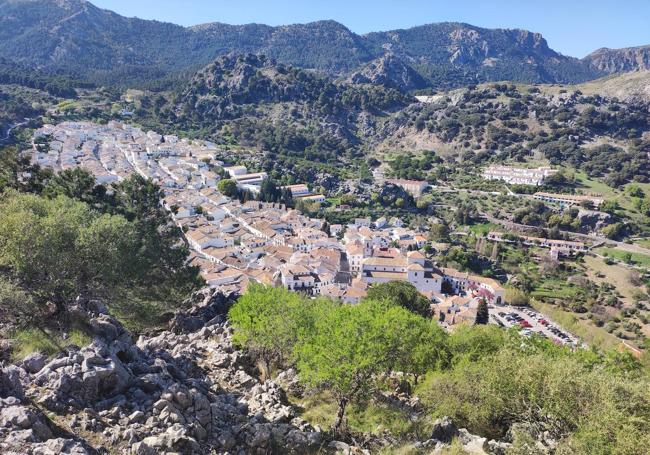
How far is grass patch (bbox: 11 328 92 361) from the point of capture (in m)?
14.2

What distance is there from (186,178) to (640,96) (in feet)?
521

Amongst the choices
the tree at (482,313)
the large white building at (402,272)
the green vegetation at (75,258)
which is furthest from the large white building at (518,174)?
the green vegetation at (75,258)

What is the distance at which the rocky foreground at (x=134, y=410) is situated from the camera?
10.4 meters

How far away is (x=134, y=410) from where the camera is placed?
482 inches

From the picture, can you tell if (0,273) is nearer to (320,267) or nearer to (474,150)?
(320,267)

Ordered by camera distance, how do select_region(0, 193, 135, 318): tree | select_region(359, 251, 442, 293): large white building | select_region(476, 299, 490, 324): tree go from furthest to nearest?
select_region(359, 251, 442, 293): large white building
select_region(476, 299, 490, 324): tree
select_region(0, 193, 135, 318): tree

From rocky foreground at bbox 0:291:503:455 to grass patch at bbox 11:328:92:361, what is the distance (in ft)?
2.29

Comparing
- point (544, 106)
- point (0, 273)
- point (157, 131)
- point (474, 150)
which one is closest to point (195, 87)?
point (157, 131)

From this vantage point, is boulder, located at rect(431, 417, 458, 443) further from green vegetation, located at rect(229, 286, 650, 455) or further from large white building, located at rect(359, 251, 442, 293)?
large white building, located at rect(359, 251, 442, 293)

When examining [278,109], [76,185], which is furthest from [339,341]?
[278,109]

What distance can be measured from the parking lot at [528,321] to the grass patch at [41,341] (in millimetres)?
47076

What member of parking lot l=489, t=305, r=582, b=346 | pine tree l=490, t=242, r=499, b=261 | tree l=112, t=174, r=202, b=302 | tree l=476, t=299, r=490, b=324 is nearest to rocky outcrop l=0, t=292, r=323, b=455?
tree l=112, t=174, r=202, b=302

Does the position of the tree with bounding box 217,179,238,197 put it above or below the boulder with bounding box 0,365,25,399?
below

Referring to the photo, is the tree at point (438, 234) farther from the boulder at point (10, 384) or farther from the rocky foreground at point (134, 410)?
the boulder at point (10, 384)
